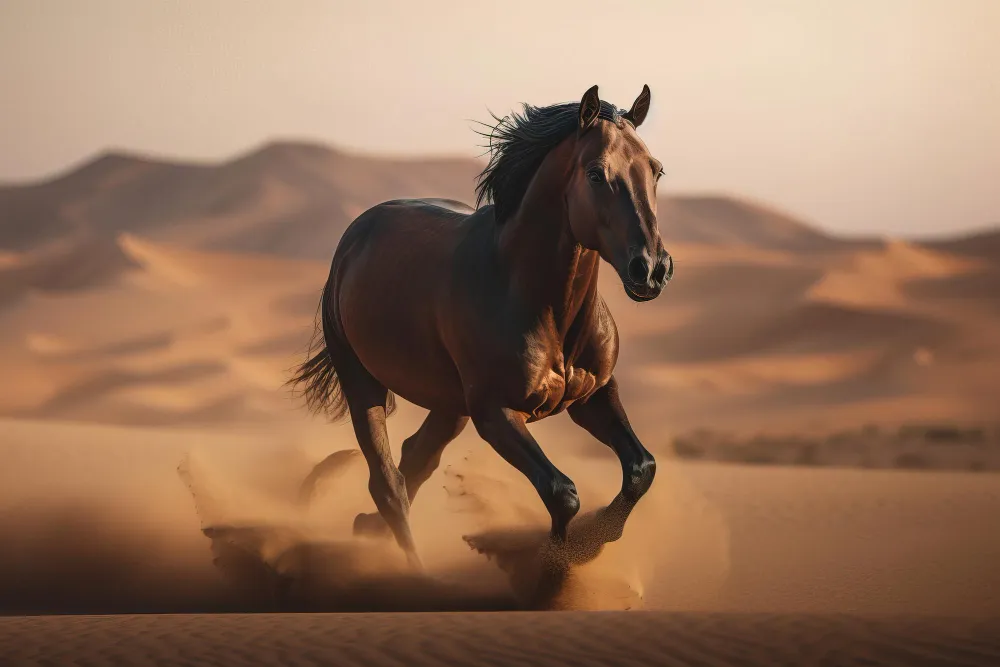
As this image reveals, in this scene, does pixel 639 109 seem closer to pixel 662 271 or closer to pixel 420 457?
pixel 662 271

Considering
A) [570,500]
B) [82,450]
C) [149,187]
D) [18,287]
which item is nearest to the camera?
[570,500]

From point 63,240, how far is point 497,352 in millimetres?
57217

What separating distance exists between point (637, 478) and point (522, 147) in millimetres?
1848

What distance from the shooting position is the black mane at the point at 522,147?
22.4 feet

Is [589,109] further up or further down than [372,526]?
further up

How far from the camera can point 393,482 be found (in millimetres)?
8070

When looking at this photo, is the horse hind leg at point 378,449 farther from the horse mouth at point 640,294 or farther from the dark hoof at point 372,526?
the horse mouth at point 640,294

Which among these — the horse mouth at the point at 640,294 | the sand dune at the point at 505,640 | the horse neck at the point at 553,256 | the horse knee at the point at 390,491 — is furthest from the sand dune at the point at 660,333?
the horse mouth at the point at 640,294

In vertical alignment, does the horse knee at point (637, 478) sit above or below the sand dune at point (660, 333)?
below

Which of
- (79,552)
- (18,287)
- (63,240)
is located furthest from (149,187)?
(79,552)

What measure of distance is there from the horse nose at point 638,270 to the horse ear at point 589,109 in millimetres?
870

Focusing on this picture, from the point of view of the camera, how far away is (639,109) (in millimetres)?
6859

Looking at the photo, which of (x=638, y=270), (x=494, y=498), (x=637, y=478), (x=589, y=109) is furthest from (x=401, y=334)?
(x=638, y=270)

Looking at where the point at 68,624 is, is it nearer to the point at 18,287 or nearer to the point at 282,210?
the point at 18,287
